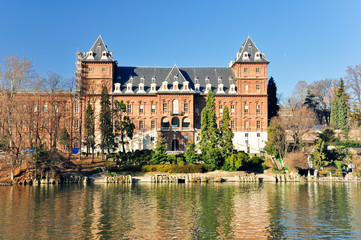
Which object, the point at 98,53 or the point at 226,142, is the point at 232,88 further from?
the point at 98,53

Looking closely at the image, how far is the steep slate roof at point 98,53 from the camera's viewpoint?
68.9 meters

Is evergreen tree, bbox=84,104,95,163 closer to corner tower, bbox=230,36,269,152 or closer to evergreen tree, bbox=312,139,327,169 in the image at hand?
corner tower, bbox=230,36,269,152

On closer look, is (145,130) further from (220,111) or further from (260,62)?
(260,62)

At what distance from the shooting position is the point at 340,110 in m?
81.7

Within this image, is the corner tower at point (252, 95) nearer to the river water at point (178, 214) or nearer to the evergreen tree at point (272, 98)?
the evergreen tree at point (272, 98)

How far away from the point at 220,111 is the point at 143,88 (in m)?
16.3

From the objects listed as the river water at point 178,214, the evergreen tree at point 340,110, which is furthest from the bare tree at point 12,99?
the evergreen tree at point 340,110

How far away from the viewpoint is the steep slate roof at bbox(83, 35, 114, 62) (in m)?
68.9

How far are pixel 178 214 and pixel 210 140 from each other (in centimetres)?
3079

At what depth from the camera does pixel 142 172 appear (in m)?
53.0

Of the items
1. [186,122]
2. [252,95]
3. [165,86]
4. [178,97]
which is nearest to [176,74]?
[165,86]

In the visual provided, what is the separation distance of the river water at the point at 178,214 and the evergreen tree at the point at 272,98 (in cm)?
3589

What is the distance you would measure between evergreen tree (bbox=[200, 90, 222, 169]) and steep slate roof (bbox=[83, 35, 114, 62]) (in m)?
23.5

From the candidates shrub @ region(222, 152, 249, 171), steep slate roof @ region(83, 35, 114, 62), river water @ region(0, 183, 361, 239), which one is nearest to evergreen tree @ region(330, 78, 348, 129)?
shrub @ region(222, 152, 249, 171)
